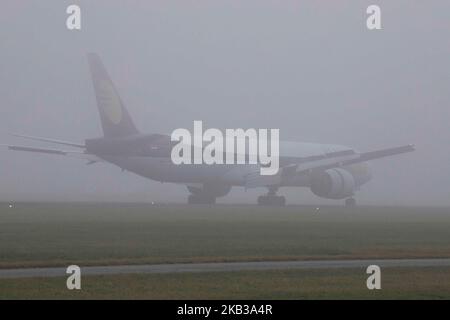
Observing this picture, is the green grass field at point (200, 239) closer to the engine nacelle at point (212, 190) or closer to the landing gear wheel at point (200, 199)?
the engine nacelle at point (212, 190)

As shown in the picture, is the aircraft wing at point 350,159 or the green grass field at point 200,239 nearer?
the green grass field at point 200,239

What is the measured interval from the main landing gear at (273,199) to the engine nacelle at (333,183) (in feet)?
9.62

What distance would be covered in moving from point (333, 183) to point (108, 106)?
62.0 feet

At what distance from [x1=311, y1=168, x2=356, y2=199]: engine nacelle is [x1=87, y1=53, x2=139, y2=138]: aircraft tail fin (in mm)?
15676

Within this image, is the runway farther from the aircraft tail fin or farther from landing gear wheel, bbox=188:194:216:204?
landing gear wheel, bbox=188:194:216:204

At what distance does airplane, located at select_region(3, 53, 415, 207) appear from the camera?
7775 cm

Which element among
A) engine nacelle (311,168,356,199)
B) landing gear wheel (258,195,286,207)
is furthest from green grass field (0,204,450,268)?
landing gear wheel (258,195,286,207)

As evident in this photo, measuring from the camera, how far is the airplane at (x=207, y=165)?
255ft

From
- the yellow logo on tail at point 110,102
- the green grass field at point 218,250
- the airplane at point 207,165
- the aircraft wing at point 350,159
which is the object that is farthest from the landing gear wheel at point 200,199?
the green grass field at point 218,250

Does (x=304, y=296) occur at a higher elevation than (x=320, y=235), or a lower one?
lower
